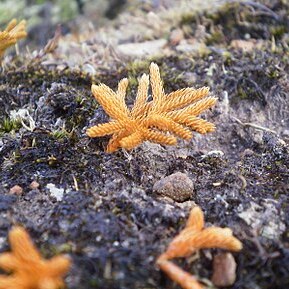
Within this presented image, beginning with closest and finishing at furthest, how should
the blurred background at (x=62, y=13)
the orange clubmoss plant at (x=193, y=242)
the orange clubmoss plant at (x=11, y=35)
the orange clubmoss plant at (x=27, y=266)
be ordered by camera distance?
the orange clubmoss plant at (x=27, y=266) < the orange clubmoss plant at (x=193, y=242) < the orange clubmoss plant at (x=11, y=35) < the blurred background at (x=62, y=13)

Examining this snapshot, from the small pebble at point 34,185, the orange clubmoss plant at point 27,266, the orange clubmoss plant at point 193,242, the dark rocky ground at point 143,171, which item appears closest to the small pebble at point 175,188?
the dark rocky ground at point 143,171

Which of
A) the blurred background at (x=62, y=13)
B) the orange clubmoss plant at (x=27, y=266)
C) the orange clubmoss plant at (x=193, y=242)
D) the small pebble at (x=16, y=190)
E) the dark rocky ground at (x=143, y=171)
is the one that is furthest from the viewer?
the blurred background at (x=62, y=13)

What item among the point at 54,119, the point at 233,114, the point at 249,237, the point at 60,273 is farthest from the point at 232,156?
the point at 60,273

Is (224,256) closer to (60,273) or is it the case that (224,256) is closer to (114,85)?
(60,273)

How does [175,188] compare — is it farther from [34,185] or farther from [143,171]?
[34,185]

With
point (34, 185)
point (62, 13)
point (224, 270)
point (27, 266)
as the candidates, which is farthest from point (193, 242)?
point (62, 13)

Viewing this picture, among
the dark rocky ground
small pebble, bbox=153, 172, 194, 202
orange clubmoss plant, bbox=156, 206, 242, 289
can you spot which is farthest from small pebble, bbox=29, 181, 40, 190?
orange clubmoss plant, bbox=156, 206, 242, 289

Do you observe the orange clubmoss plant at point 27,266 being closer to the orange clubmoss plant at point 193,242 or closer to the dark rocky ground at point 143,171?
the dark rocky ground at point 143,171
